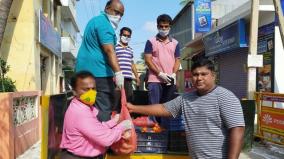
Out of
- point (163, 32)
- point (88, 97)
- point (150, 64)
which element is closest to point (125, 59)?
point (150, 64)

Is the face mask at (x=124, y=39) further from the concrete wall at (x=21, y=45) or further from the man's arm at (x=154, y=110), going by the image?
the concrete wall at (x=21, y=45)

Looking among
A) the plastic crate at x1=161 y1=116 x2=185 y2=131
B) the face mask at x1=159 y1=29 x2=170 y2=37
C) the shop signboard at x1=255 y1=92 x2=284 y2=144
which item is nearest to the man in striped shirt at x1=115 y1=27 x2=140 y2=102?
the face mask at x1=159 y1=29 x2=170 y2=37

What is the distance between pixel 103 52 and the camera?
14.3 feet

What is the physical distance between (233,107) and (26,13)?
974 centimetres

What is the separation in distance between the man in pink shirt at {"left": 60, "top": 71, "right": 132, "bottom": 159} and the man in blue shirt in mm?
585

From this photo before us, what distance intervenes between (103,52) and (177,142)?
1190mm

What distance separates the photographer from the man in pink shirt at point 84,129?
11.5 ft

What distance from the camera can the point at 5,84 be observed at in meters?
9.81

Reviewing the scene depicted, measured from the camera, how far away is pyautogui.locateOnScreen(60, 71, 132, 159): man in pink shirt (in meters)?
3.50

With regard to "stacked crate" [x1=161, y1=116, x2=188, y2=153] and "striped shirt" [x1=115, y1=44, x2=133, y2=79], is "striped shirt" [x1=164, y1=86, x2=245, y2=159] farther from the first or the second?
"striped shirt" [x1=115, y1=44, x2=133, y2=79]

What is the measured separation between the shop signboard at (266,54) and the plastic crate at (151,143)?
11.2m

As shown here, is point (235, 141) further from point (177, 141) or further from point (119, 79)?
point (119, 79)

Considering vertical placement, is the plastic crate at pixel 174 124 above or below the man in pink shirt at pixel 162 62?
below

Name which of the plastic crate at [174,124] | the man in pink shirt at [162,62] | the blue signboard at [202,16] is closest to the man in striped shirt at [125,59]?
the man in pink shirt at [162,62]
